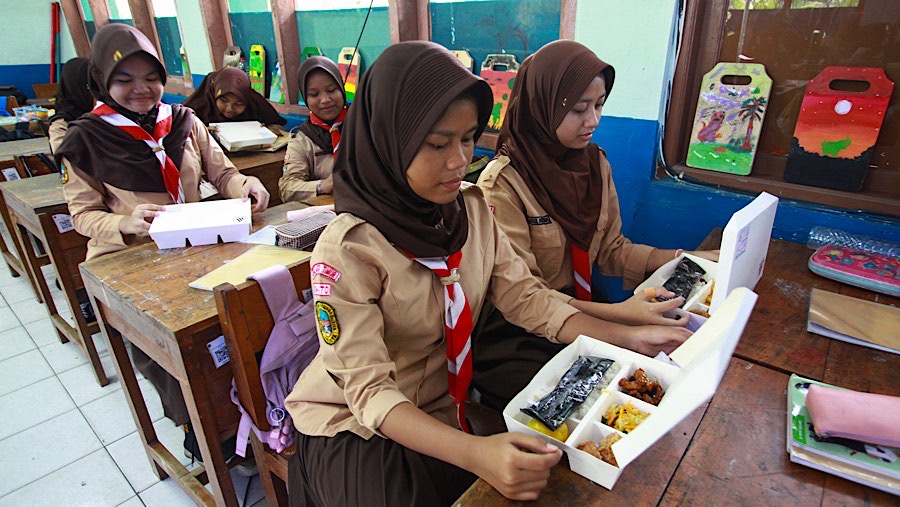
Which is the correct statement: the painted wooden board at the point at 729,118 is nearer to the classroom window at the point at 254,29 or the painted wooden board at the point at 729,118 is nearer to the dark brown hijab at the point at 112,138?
the dark brown hijab at the point at 112,138

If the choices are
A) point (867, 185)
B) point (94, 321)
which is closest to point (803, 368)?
point (867, 185)

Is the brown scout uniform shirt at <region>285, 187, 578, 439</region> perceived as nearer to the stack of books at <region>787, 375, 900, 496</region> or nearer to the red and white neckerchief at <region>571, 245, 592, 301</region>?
the red and white neckerchief at <region>571, 245, 592, 301</region>

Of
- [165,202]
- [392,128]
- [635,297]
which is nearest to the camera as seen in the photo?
[392,128]

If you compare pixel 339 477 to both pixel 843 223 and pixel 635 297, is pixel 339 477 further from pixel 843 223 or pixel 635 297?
pixel 843 223

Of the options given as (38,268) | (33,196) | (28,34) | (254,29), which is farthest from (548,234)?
(28,34)

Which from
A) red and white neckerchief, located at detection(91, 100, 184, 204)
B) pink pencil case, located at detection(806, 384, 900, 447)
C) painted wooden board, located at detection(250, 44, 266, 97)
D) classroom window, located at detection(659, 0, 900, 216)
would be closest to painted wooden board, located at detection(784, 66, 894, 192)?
classroom window, located at detection(659, 0, 900, 216)

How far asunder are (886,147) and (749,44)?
0.57m

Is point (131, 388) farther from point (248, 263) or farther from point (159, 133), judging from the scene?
point (159, 133)

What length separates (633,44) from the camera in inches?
77.9

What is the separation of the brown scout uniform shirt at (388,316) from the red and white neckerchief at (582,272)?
0.38m

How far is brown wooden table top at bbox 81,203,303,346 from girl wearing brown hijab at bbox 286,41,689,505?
36cm

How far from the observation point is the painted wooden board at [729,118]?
6.03 feet

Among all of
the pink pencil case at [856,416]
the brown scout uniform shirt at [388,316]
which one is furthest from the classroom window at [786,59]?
the pink pencil case at [856,416]

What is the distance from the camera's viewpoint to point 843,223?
168 centimetres
